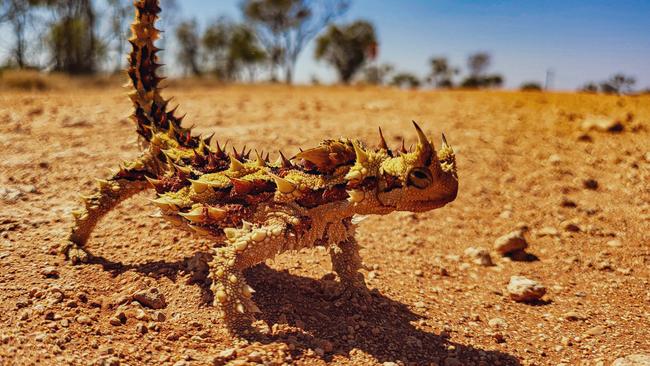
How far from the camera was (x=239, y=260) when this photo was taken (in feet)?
11.8

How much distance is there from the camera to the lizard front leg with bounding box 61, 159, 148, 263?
4801 mm

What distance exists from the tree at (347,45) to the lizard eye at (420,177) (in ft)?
164

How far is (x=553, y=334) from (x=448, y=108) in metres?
8.44

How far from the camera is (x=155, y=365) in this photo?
3.32 m

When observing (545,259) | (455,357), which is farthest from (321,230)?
(545,259)

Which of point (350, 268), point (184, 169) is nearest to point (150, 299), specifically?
point (184, 169)

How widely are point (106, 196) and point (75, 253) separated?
22.1 inches

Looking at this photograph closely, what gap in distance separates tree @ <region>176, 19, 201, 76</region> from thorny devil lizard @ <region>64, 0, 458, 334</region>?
177 ft

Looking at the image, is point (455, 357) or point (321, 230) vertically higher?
point (321, 230)

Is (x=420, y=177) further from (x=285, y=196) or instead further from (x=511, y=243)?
(x=511, y=243)

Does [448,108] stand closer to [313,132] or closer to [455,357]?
[313,132]

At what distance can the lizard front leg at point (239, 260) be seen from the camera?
3570mm

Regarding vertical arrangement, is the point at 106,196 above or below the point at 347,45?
below

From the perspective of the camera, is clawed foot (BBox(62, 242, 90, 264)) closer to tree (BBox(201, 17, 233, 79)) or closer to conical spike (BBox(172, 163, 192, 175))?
conical spike (BBox(172, 163, 192, 175))
